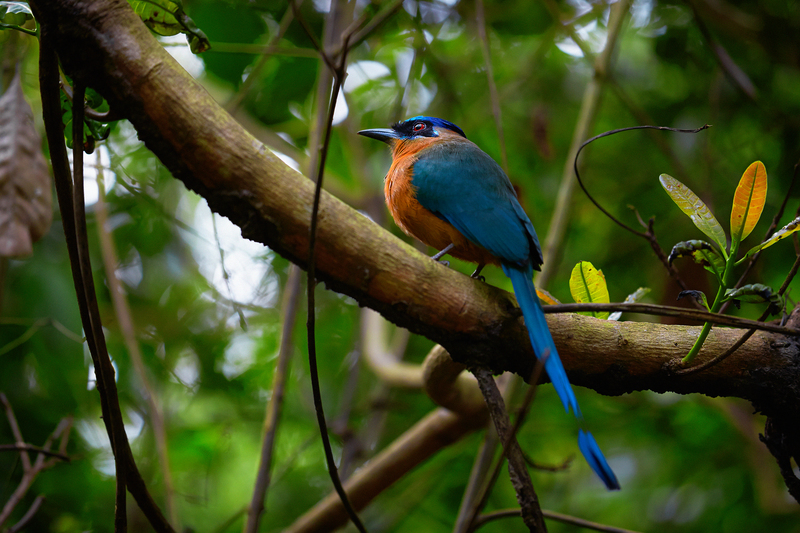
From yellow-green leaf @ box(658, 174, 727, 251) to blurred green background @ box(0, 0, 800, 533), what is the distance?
1.70 metres

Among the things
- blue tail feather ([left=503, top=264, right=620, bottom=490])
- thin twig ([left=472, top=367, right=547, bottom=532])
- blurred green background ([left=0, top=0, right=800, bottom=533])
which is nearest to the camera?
thin twig ([left=472, top=367, right=547, bottom=532])

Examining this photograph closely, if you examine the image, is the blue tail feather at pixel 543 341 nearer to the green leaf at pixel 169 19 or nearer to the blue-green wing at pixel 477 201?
the blue-green wing at pixel 477 201

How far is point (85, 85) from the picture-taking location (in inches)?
53.0

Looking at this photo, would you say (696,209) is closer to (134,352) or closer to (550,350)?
(550,350)

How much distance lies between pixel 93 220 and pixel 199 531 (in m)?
2.25

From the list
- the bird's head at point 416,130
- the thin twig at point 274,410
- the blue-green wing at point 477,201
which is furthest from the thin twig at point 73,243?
the bird's head at point 416,130

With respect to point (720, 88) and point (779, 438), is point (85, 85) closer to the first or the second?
point (779, 438)

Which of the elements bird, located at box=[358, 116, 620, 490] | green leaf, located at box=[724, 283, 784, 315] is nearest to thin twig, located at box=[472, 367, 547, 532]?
bird, located at box=[358, 116, 620, 490]

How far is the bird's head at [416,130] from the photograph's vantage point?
3154 millimetres

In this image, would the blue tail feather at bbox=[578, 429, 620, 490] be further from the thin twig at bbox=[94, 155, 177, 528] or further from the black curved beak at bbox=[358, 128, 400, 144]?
the black curved beak at bbox=[358, 128, 400, 144]

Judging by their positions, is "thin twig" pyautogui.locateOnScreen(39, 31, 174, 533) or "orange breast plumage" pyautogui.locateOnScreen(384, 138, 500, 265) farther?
"orange breast plumage" pyautogui.locateOnScreen(384, 138, 500, 265)

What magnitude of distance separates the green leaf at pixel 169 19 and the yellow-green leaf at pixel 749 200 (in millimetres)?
1553

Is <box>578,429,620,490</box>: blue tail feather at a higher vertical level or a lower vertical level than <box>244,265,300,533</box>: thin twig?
higher

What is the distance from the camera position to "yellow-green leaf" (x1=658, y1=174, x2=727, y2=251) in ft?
5.19
